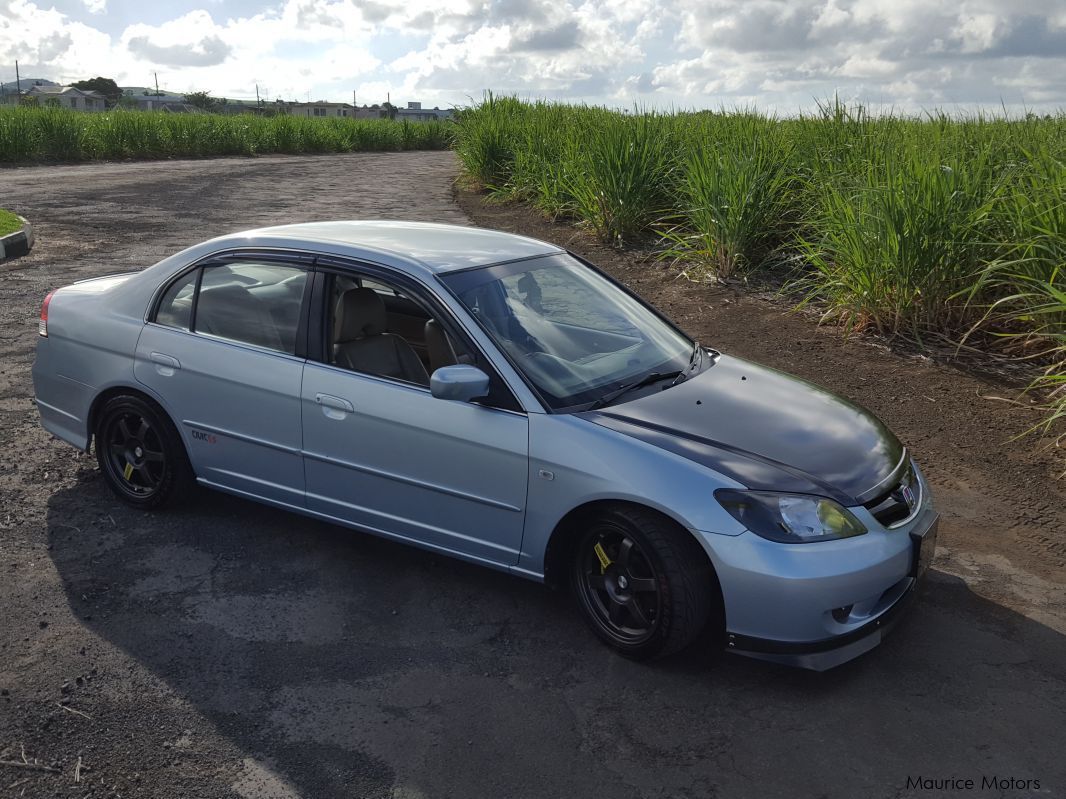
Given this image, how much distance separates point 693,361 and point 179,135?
33649 mm

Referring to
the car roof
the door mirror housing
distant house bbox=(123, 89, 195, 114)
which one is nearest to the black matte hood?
the door mirror housing

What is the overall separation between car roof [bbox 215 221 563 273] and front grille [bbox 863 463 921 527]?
1908mm

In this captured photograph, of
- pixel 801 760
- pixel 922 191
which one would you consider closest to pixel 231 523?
pixel 801 760

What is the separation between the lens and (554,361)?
4059 mm

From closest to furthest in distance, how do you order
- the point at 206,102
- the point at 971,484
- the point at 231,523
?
1. the point at 231,523
2. the point at 971,484
3. the point at 206,102

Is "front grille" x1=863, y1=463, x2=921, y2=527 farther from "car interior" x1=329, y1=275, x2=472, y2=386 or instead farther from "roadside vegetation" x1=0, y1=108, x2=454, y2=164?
"roadside vegetation" x1=0, y1=108, x2=454, y2=164

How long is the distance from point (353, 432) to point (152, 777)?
5.17ft

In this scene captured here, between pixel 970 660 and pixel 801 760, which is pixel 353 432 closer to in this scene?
pixel 801 760

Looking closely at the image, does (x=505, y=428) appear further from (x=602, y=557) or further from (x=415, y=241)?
(x=415, y=241)

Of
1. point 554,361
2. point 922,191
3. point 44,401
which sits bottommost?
point 44,401

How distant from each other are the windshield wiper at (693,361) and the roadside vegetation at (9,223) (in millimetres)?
11419

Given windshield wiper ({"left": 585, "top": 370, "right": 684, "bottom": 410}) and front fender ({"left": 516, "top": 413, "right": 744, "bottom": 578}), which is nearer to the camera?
front fender ({"left": 516, "top": 413, "right": 744, "bottom": 578})

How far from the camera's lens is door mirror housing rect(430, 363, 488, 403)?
3709 millimetres

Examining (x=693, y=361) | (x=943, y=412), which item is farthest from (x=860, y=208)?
(x=693, y=361)
